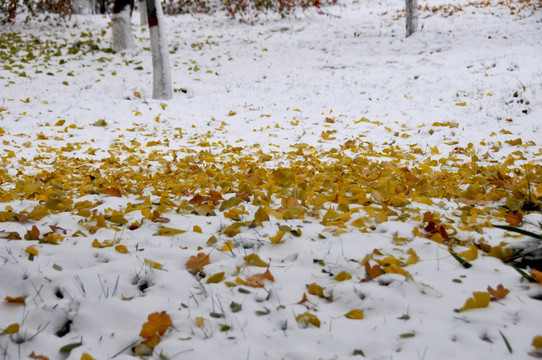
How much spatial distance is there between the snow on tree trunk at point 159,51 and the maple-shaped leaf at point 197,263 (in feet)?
Result: 22.4

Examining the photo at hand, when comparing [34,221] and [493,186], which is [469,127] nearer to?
[493,186]

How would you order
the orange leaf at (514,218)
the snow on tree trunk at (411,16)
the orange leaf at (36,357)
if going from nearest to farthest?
the orange leaf at (36,357)
the orange leaf at (514,218)
the snow on tree trunk at (411,16)

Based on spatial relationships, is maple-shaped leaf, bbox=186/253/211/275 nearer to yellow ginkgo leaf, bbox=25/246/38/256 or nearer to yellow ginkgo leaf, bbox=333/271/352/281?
yellow ginkgo leaf, bbox=333/271/352/281

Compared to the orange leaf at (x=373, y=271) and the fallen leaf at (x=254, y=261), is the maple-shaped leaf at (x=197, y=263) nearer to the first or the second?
the fallen leaf at (x=254, y=261)

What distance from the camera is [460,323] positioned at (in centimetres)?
136

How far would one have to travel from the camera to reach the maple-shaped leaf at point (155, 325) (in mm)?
1316

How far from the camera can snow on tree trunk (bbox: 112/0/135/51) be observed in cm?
1059

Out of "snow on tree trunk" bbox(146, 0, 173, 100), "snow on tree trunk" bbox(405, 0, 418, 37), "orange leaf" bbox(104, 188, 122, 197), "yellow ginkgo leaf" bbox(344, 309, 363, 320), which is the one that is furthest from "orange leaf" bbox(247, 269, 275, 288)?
"snow on tree trunk" bbox(405, 0, 418, 37)

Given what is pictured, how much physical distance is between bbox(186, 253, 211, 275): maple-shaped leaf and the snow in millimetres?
58

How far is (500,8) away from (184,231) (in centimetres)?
1662

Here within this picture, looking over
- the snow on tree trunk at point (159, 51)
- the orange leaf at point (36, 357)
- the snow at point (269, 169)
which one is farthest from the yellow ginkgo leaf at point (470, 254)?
the snow on tree trunk at point (159, 51)

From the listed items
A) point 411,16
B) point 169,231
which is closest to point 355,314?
point 169,231

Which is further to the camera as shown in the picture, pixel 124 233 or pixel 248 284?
pixel 124 233

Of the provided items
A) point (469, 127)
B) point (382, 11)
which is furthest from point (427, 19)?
point (469, 127)
